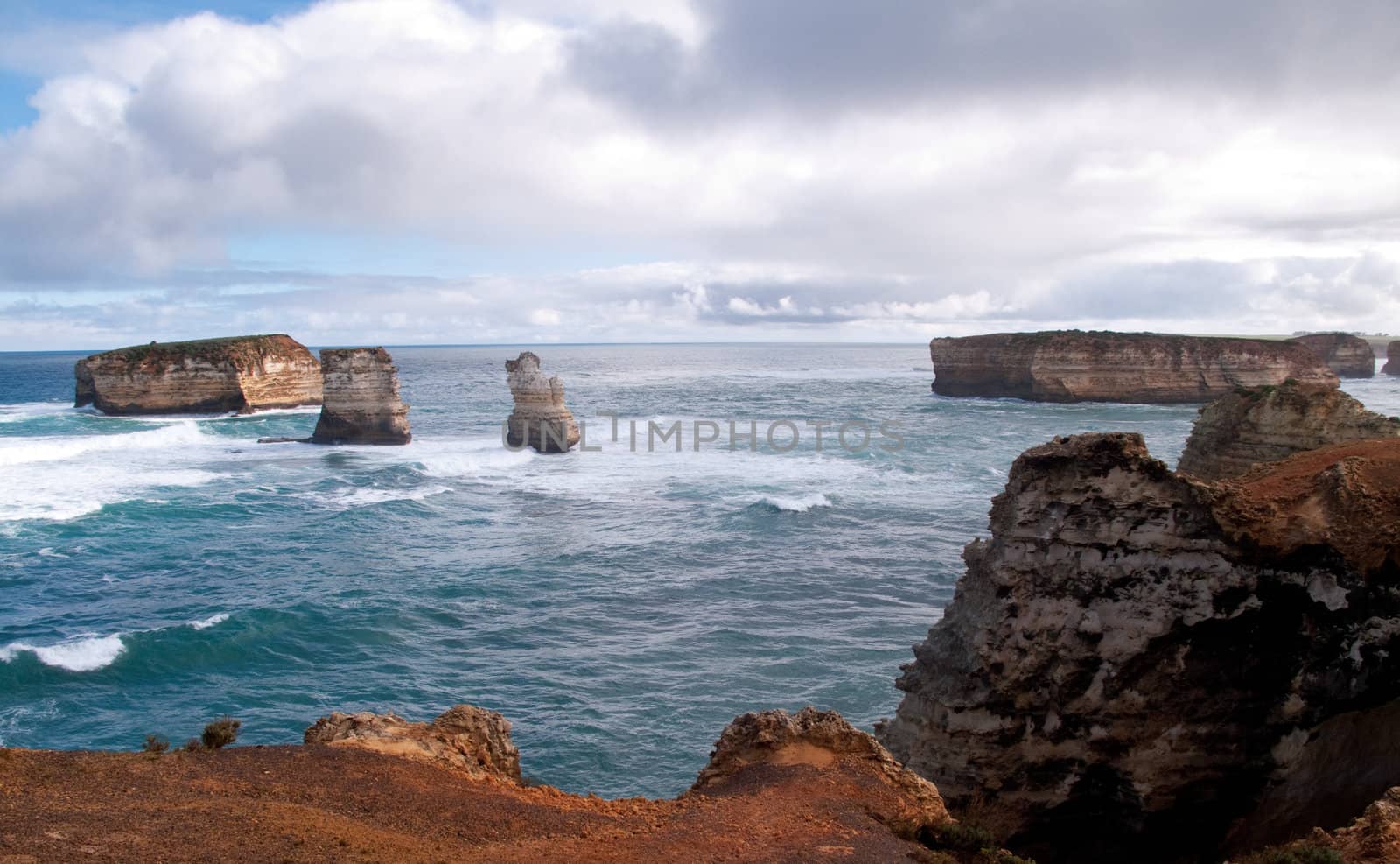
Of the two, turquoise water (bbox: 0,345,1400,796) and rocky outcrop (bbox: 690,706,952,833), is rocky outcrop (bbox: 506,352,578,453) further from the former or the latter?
rocky outcrop (bbox: 690,706,952,833)

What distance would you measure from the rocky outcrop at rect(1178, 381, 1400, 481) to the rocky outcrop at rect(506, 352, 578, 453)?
32.8 meters

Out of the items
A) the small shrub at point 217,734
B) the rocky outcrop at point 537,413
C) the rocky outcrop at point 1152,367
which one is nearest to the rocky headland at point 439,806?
the small shrub at point 217,734

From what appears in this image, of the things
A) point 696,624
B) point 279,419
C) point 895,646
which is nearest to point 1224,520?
point 895,646

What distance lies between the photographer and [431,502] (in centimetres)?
3475

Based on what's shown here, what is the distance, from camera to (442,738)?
34.0 ft

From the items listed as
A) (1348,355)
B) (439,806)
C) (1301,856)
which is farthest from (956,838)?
(1348,355)

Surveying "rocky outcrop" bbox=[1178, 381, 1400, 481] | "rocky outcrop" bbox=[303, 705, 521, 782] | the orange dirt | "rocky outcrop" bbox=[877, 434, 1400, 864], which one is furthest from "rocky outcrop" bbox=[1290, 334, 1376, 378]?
"rocky outcrop" bbox=[303, 705, 521, 782]

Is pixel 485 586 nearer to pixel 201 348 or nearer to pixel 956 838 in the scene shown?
pixel 956 838

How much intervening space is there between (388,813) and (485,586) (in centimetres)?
1565

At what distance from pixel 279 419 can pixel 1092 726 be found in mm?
60211

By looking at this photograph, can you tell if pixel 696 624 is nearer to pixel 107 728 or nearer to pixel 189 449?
pixel 107 728

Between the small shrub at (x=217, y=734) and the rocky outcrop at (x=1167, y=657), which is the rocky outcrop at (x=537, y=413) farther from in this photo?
the rocky outcrop at (x=1167, y=657)

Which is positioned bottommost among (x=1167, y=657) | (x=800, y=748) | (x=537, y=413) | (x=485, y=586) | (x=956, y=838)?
(x=485, y=586)

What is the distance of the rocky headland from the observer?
24.5ft
